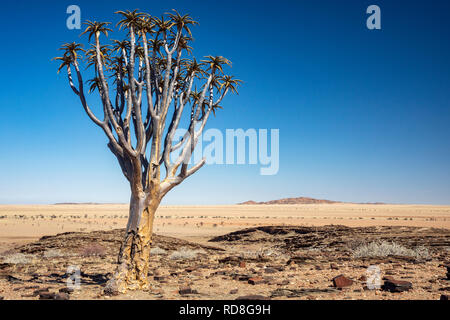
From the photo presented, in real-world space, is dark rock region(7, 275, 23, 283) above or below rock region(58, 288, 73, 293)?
below

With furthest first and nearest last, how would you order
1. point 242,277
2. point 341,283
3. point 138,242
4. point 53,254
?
point 53,254, point 242,277, point 138,242, point 341,283

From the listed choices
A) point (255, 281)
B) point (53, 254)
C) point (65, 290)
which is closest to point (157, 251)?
point (53, 254)

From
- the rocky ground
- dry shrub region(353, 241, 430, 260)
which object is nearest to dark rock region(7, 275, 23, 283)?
the rocky ground

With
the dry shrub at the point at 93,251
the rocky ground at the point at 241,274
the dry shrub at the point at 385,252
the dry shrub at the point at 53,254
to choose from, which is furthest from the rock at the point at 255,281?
the dry shrub at the point at 53,254

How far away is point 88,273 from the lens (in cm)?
1188

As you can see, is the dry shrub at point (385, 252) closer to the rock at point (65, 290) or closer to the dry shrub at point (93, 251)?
the rock at point (65, 290)

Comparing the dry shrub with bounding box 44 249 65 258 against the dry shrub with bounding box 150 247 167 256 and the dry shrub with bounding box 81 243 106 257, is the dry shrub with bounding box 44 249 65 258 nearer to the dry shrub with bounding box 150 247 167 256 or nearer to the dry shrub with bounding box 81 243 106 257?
the dry shrub with bounding box 81 243 106 257

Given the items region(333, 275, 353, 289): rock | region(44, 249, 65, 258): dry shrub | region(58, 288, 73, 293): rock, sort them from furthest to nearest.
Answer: region(44, 249, 65, 258): dry shrub
region(58, 288, 73, 293): rock
region(333, 275, 353, 289): rock

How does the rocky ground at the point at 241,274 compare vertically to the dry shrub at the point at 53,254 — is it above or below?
above

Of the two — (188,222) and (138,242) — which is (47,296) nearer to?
(138,242)

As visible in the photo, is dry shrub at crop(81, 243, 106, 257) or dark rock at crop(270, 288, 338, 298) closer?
dark rock at crop(270, 288, 338, 298)

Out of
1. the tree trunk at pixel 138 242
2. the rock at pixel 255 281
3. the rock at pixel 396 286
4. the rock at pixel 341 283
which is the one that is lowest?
the rock at pixel 255 281
